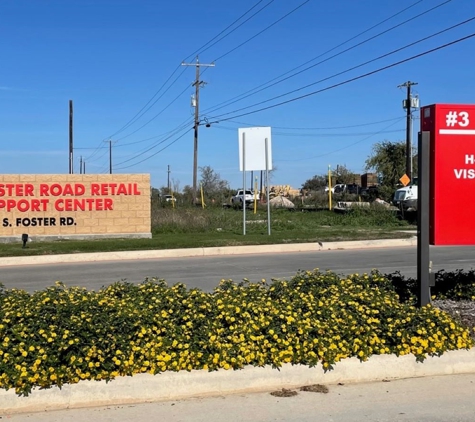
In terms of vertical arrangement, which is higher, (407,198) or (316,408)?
(407,198)

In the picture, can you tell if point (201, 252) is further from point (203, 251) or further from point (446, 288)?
point (446, 288)

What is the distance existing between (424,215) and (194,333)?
106 inches

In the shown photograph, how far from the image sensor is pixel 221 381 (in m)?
4.73

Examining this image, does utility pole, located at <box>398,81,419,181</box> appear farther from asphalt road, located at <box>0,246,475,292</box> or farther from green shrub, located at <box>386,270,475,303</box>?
green shrub, located at <box>386,270,475,303</box>

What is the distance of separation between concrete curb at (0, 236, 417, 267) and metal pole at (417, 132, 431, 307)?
36.2ft

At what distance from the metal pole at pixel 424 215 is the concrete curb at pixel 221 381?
0.98 m

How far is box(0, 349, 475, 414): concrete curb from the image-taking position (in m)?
4.44

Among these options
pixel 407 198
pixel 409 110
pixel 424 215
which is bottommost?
pixel 424 215

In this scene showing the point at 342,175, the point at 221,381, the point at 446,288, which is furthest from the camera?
the point at 342,175

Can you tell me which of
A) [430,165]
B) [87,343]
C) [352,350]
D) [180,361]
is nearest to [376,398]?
[352,350]

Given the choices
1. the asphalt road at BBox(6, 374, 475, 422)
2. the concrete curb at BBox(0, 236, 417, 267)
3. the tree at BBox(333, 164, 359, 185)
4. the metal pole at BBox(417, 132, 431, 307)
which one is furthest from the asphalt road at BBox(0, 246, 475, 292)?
the tree at BBox(333, 164, 359, 185)

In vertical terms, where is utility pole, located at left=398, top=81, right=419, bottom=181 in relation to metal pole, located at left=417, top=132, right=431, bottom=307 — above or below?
above

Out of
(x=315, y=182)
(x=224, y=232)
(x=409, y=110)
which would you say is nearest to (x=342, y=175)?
(x=315, y=182)

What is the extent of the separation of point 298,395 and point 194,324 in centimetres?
113
